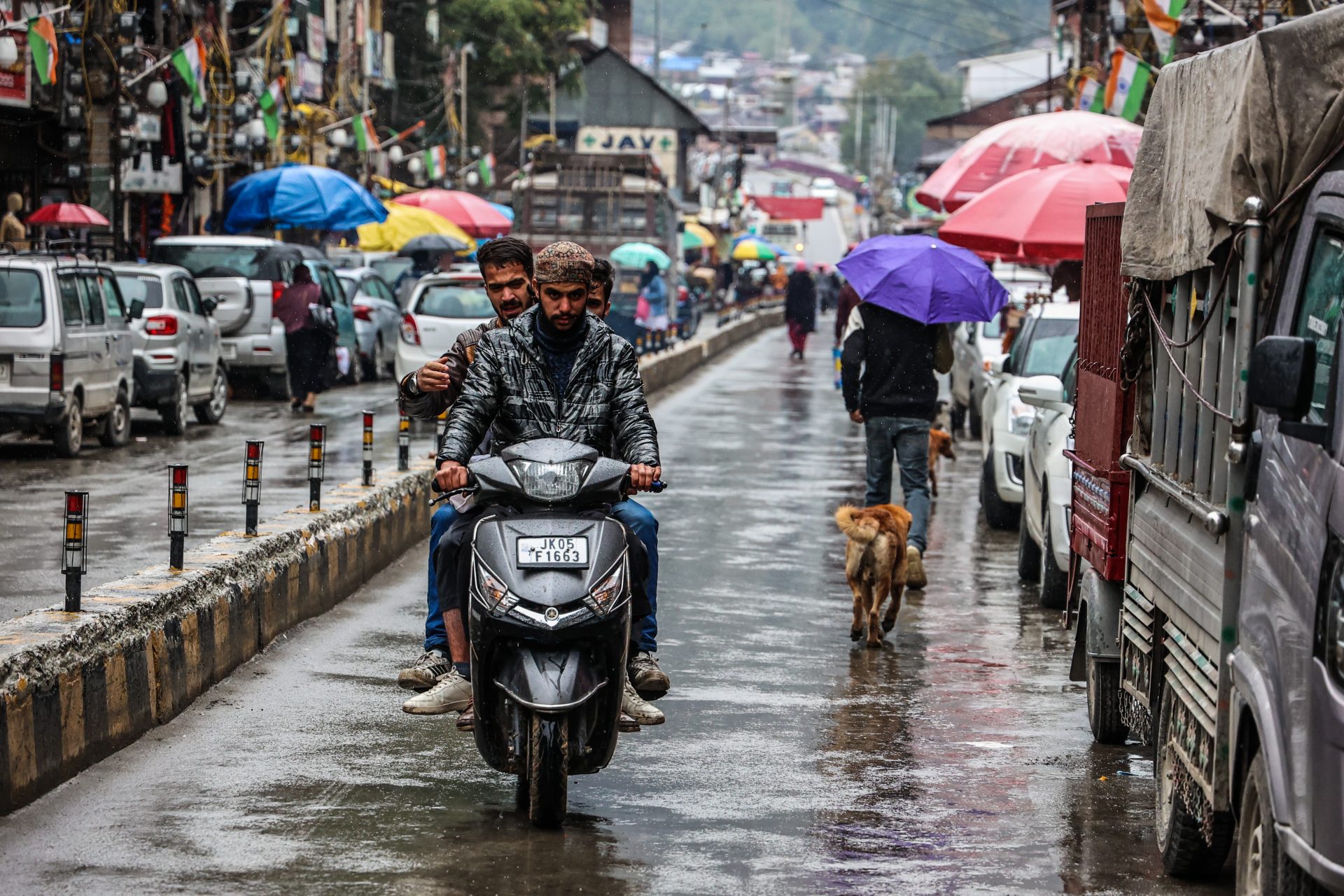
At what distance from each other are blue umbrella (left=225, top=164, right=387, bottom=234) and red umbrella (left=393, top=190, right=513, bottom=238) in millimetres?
7989

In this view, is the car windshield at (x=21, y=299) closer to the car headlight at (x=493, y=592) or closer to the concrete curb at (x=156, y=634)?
the concrete curb at (x=156, y=634)

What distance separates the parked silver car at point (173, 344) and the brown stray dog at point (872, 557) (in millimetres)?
11127

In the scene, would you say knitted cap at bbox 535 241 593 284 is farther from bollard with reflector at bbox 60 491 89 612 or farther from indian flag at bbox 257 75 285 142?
indian flag at bbox 257 75 285 142

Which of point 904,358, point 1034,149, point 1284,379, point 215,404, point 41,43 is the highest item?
point 41,43

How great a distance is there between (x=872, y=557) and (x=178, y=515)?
3391 millimetres

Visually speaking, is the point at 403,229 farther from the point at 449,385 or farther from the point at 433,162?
the point at 449,385

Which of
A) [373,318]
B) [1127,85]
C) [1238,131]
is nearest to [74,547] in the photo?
[1238,131]

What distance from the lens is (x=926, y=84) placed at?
191 metres

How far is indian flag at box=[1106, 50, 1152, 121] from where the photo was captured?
22.6 metres

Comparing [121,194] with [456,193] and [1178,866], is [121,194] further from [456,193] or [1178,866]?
[1178,866]

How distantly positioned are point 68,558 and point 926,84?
619ft

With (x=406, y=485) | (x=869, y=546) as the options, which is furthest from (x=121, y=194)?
(x=869, y=546)

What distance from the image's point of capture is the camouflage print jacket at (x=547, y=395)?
21.7ft

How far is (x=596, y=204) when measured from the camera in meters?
37.5
